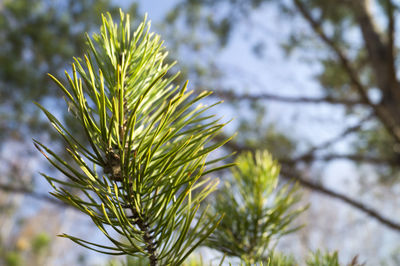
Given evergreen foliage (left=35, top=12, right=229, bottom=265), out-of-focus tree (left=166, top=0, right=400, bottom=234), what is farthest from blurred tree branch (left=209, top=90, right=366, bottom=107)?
evergreen foliage (left=35, top=12, right=229, bottom=265)

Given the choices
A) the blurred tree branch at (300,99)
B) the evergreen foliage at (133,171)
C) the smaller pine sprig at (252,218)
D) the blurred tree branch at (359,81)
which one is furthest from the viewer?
the blurred tree branch at (300,99)

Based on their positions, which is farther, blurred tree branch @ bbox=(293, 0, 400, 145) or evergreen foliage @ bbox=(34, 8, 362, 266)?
blurred tree branch @ bbox=(293, 0, 400, 145)

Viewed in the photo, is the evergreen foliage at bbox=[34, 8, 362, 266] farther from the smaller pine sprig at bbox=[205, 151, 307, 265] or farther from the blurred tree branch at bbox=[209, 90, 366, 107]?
the blurred tree branch at bbox=[209, 90, 366, 107]

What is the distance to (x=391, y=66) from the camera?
1.96m

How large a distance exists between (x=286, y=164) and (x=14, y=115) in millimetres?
3152

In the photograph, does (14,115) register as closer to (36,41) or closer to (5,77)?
(5,77)

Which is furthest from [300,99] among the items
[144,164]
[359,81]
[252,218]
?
[144,164]

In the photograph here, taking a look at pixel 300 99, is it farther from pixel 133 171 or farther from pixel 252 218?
pixel 133 171

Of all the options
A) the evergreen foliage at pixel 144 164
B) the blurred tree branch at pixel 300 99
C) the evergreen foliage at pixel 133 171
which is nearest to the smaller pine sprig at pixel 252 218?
the evergreen foliage at pixel 144 164

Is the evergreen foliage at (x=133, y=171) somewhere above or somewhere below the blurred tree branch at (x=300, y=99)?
below

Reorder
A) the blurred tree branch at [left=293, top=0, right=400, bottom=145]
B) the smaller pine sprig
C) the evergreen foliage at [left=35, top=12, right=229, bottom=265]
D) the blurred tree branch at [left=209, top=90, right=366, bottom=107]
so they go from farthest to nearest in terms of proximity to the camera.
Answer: the blurred tree branch at [left=209, top=90, right=366, bottom=107]
the blurred tree branch at [left=293, top=0, right=400, bottom=145]
the smaller pine sprig
the evergreen foliage at [left=35, top=12, right=229, bottom=265]

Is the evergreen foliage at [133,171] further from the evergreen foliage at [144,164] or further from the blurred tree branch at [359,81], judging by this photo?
the blurred tree branch at [359,81]

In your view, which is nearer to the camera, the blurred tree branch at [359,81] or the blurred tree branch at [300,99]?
the blurred tree branch at [359,81]

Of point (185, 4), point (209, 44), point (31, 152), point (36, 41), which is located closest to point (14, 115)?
point (31, 152)
